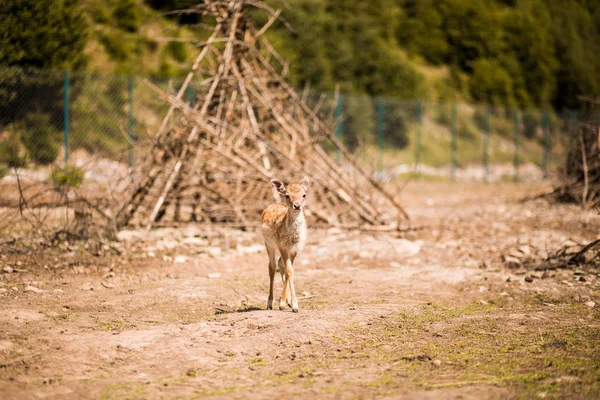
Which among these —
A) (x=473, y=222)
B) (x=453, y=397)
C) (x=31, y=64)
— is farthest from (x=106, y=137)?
(x=453, y=397)

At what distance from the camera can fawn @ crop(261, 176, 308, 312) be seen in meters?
5.68

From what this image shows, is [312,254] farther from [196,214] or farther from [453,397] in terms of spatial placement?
[453,397]

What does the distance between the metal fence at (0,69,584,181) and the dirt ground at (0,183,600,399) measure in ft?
5.68

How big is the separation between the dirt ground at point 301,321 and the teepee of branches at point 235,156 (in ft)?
2.32

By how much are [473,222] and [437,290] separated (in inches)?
205

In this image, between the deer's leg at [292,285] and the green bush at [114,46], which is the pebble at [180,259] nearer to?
the deer's leg at [292,285]

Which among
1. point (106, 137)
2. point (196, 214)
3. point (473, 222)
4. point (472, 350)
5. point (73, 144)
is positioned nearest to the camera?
point (472, 350)

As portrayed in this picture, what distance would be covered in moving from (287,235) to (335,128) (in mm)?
6636

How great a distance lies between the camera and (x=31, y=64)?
1274 cm

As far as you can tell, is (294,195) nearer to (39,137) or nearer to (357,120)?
(39,137)

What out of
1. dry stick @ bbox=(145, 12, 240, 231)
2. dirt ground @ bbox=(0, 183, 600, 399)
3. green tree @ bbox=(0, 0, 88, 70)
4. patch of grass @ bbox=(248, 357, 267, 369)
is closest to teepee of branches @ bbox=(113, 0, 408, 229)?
dry stick @ bbox=(145, 12, 240, 231)

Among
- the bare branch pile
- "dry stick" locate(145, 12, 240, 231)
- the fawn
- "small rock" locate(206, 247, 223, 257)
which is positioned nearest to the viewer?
the fawn

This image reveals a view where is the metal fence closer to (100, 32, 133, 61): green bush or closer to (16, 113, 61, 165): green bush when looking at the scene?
(16, 113, 61, 165): green bush

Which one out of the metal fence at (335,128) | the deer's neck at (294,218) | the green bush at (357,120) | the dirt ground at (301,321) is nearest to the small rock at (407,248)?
the dirt ground at (301,321)
